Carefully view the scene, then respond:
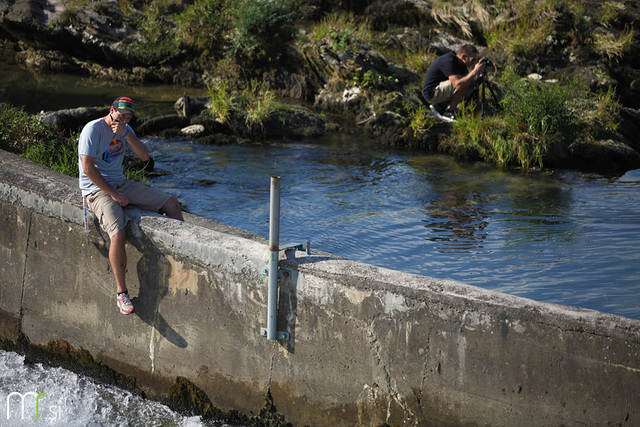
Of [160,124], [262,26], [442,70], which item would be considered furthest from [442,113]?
[262,26]

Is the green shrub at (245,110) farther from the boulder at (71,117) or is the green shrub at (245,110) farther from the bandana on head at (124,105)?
the bandana on head at (124,105)

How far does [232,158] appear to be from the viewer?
11.1m

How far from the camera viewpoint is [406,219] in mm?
8188

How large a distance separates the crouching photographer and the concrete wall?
6805 mm

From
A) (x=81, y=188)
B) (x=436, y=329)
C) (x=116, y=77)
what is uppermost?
(x=116, y=77)

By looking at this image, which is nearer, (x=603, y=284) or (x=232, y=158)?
(x=603, y=284)

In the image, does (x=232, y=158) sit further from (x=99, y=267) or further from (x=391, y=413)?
(x=391, y=413)

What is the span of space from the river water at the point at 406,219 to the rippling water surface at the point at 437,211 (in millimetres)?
18

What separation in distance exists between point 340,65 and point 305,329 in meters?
11.0

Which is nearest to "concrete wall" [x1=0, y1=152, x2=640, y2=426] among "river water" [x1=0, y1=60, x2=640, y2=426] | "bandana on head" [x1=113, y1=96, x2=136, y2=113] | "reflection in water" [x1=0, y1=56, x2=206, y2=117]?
"river water" [x1=0, y1=60, x2=640, y2=426]

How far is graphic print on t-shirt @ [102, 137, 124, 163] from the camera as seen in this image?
16.8 ft

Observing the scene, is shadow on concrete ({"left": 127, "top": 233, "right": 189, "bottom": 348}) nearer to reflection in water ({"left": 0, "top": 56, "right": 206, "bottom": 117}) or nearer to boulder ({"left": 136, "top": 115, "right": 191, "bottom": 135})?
boulder ({"left": 136, "top": 115, "right": 191, "bottom": 135})

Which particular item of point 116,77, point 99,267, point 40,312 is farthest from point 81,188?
point 116,77

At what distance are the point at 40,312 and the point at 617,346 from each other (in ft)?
14.6
